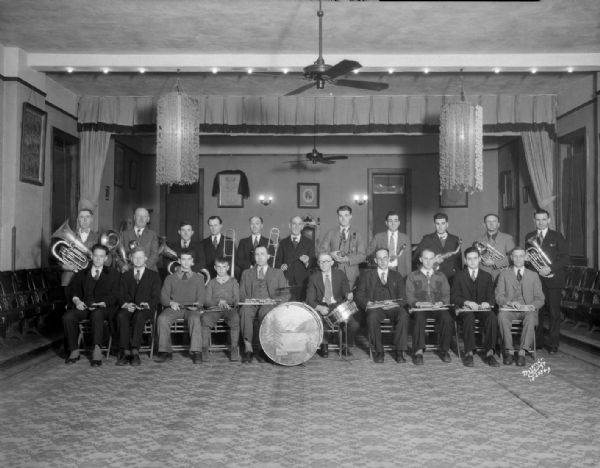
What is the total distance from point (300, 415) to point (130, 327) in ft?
8.95

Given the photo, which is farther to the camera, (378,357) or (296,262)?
(296,262)

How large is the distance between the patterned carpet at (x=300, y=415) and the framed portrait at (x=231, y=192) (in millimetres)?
6705

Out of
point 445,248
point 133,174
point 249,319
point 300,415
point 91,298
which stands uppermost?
point 133,174

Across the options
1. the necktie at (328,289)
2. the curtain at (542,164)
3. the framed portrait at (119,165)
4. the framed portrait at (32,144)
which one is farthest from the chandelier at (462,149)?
the framed portrait at (119,165)

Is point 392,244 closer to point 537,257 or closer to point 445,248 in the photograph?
point 445,248

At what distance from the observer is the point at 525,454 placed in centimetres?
361

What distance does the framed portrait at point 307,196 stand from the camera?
12844 mm

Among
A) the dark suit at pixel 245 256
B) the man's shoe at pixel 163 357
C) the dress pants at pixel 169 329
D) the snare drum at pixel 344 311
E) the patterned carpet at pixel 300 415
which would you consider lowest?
the patterned carpet at pixel 300 415

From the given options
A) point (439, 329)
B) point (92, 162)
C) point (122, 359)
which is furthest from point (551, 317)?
point (92, 162)

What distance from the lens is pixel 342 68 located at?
205 inches

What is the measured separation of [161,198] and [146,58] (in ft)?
18.6

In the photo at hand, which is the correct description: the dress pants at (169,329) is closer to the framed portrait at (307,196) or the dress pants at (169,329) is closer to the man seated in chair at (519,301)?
the man seated in chair at (519,301)

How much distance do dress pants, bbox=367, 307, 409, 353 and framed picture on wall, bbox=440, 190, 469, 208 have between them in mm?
6445

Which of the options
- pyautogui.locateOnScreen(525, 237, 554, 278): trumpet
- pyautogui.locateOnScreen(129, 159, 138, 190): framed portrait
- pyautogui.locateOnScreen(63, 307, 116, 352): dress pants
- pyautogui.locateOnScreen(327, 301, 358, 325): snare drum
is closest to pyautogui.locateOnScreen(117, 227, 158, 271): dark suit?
pyautogui.locateOnScreen(63, 307, 116, 352): dress pants
